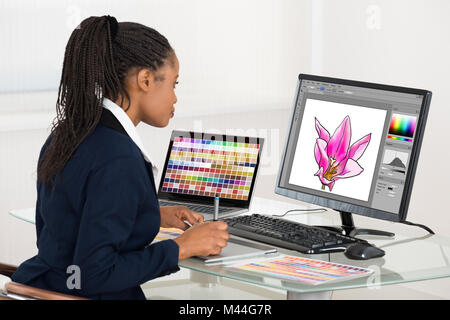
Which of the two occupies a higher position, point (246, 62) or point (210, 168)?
point (246, 62)

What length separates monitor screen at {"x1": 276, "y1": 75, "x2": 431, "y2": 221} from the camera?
193cm

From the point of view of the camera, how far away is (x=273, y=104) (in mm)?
4121

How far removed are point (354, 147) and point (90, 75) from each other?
0.82 metres

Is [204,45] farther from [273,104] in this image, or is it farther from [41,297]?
[41,297]

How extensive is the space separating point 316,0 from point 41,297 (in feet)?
10.2

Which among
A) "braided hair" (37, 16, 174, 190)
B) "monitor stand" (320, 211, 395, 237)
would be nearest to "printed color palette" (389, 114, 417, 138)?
"monitor stand" (320, 211, 395, 237)

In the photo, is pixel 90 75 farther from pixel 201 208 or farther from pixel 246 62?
pixel 246 62

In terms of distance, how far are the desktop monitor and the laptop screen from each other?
221 mm

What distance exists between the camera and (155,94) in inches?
63.7

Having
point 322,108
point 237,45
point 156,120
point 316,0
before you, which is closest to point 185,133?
point 322,108

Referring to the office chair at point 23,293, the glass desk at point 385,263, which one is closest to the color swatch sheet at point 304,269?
the glass desk at point 385,263

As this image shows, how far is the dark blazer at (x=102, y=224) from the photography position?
4.66 feet

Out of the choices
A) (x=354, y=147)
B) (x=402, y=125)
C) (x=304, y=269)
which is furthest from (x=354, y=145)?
(x=304, y=269)

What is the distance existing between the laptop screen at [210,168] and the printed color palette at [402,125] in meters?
0.54
